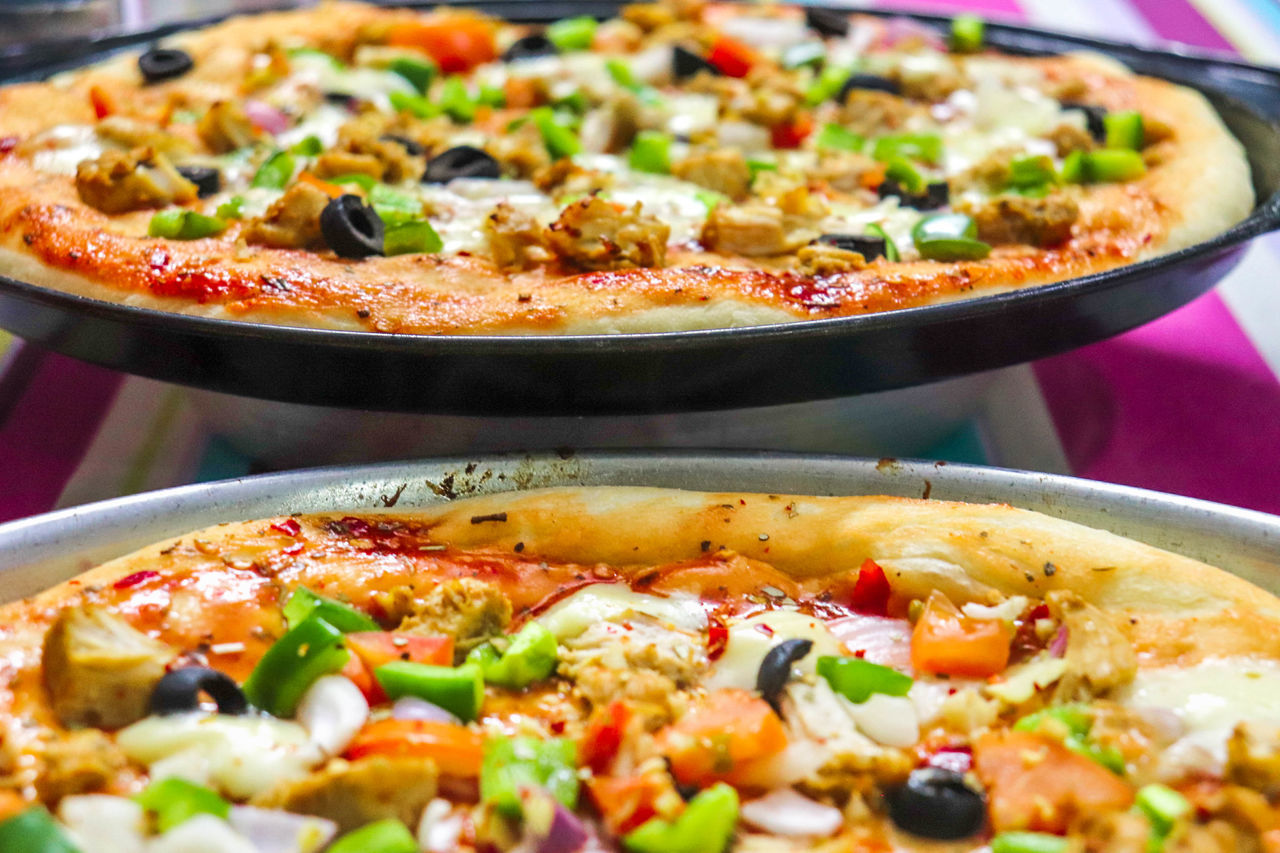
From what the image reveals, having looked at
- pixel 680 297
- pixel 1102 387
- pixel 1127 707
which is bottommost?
pixel 1102 387

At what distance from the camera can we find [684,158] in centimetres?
298

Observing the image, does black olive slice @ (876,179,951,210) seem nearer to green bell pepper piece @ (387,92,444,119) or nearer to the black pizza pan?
the black pizza pan

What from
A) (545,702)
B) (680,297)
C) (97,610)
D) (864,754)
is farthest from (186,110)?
(864,754)

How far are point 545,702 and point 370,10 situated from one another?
10.7 ft

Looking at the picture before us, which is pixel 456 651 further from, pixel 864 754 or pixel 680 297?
pixel 680 297

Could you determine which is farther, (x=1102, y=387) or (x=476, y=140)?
(x=476, y=140)

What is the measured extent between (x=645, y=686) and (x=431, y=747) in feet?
0.87

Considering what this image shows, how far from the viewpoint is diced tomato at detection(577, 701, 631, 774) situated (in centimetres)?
140

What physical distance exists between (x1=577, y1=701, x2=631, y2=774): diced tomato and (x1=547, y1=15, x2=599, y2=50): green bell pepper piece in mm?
3039

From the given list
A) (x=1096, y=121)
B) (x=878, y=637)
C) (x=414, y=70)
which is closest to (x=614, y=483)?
(x=878, y=637)

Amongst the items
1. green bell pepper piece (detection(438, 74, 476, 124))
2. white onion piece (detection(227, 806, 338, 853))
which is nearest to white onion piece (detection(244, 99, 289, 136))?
Answer: green bell pepper piece (detection(438, 74, 476, 124))

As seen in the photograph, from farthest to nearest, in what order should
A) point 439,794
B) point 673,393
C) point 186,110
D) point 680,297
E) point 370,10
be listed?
point 370,10 → point 186,110 → point 680,297 → point 673,393 → point 439,794

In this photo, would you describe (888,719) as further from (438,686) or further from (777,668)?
(438,686)

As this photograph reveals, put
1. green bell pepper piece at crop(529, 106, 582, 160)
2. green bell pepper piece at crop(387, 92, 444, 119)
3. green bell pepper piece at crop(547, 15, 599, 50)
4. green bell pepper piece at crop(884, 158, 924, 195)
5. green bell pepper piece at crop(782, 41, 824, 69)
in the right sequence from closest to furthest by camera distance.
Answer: green bell pepper piece at crop(884, 158, 924, 195) < green bell pepper piece at crop(529, 106, 582, 160) < green bell pepper piece at crop(387, 92, 444, 119) < green bell pepper piece at crop(782, 41, 824, 69) < green bell pepper piece at crop(547, 15, 599, 50)
